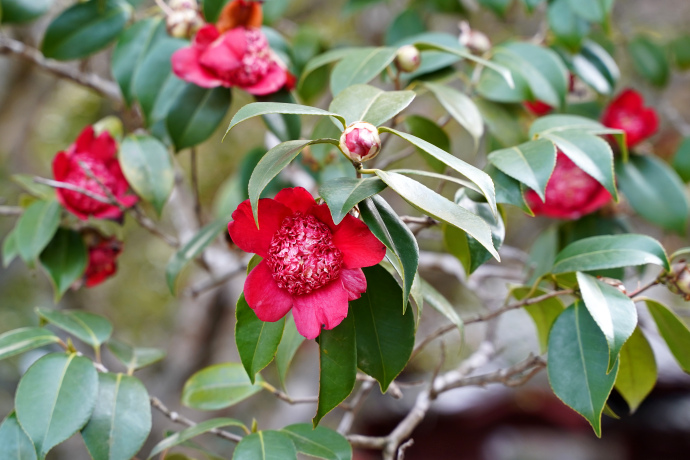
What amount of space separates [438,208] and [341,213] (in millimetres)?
83

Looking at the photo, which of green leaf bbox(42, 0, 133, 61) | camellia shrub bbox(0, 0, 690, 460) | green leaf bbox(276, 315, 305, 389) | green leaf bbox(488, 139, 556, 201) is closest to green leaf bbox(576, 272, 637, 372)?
camellia shrub bbox(0, 0, 690, 460)

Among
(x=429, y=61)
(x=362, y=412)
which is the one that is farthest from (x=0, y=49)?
(x=362, y=412)

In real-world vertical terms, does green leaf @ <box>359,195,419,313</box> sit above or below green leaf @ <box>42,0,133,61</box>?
above

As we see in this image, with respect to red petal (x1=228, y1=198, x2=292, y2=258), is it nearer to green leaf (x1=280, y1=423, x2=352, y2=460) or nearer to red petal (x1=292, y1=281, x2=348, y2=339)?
red petal (x1=292, y1=281, x2=348, y2=339)

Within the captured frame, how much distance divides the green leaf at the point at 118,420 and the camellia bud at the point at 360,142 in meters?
0.42

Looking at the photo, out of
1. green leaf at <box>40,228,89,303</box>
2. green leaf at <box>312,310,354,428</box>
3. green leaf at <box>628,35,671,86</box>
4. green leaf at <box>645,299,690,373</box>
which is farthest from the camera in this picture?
green leaf at <box>628,35,671,86</box>

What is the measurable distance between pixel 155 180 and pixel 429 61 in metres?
0.45

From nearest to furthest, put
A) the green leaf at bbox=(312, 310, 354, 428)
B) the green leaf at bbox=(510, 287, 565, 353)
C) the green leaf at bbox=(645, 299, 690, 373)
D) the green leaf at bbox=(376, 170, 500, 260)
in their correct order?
the green leaf at bbox=(376, 170, 500, 260), the green leaf at bbox=(312, 310, 354, 428), the green leaf at bbox=(645, 299, 690, 373), the green leaf at bbox=(510, 287, 565, 353)

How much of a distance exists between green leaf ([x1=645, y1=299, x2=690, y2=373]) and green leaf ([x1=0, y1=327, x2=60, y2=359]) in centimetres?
73

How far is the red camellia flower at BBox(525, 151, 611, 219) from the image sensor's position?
99cm

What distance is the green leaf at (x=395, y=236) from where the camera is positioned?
47 centimetres

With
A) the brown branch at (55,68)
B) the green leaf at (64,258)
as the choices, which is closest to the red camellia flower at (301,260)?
the green leaf at (64,258)

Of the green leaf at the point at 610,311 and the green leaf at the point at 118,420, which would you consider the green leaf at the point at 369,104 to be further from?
the green leaf at the point at 118,420

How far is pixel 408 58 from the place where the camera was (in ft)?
2.67
